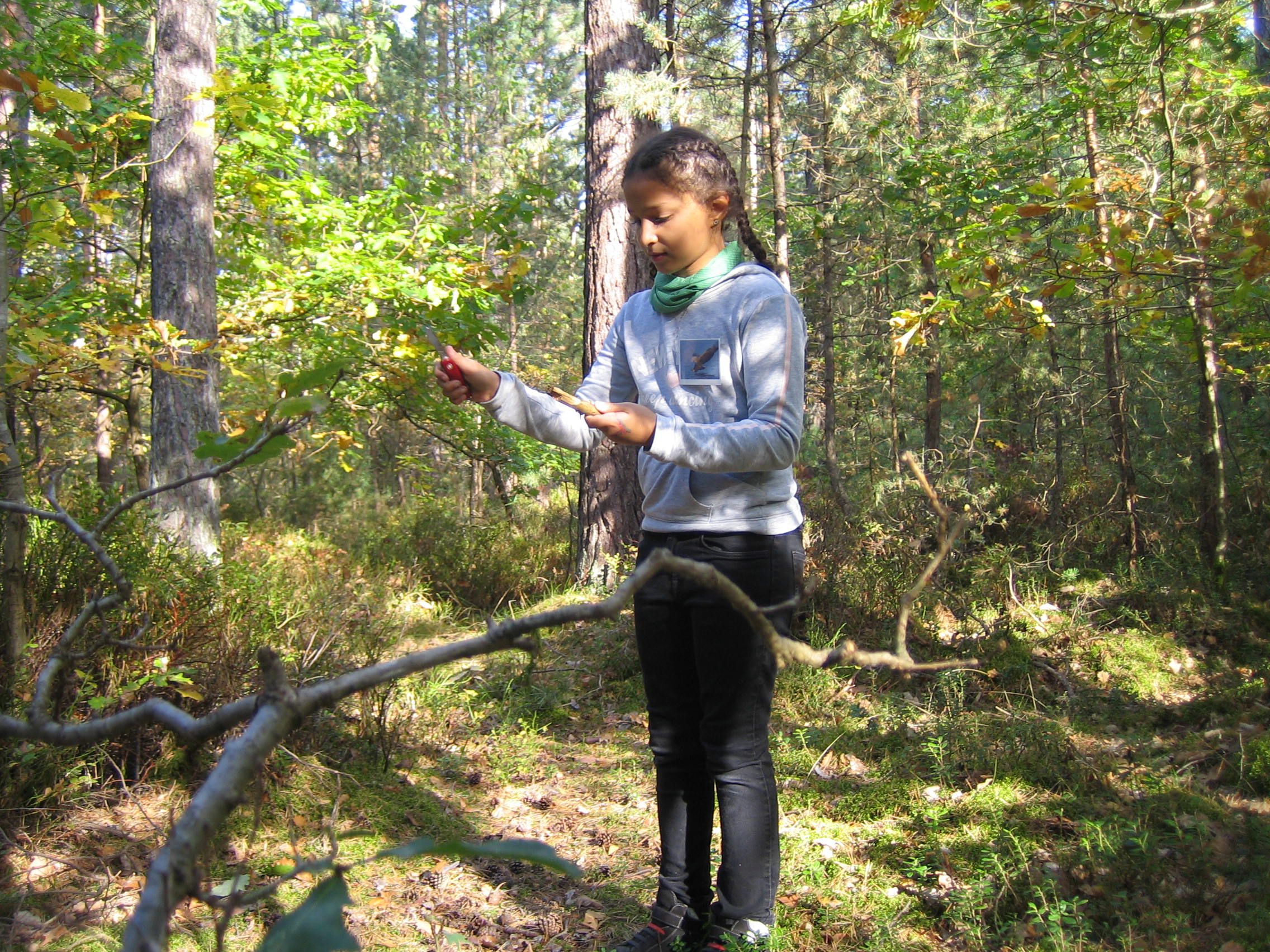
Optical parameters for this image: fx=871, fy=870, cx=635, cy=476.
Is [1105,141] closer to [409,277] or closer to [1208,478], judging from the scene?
[1208,478]

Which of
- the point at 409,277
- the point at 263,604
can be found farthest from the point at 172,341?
the point at 409,277

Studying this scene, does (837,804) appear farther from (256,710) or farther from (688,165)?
(256,710)

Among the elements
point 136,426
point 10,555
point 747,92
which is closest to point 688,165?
point 10,555

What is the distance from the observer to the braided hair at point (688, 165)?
2021mm

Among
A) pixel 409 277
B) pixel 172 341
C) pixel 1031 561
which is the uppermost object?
pixel 409 277

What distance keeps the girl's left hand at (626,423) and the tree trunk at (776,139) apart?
A: 4.26 m

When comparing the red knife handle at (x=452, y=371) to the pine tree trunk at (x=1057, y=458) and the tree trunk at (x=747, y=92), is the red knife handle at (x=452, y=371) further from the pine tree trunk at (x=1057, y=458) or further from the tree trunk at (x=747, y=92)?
the pine tree trunk at (x=1057, y=458)

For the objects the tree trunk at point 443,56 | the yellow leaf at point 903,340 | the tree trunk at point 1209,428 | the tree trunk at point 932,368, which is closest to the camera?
the yellow leaf at point 903,340

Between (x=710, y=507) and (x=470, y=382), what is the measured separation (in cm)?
63

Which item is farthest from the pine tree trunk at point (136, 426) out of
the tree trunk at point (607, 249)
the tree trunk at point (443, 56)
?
the tree trunk at point (443, 56)

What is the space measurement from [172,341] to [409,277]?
1979 millimetres

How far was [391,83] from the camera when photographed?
19969mm

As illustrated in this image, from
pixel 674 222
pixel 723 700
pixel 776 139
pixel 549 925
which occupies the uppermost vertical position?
pixel 776 139

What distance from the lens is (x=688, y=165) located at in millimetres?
2021
